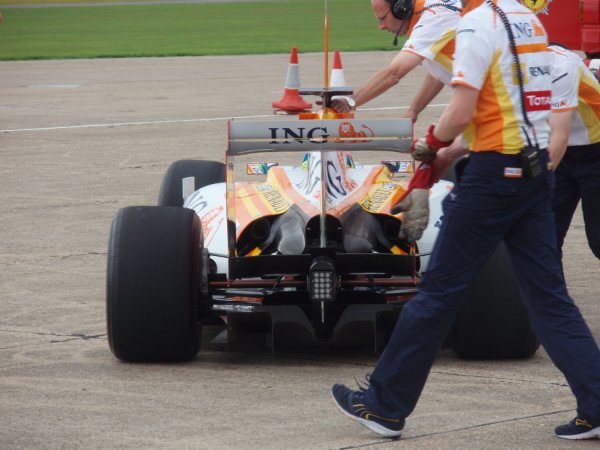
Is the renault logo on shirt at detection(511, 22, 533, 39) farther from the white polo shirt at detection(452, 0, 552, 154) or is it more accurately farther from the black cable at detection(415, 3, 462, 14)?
the black cable at detection(415, 3, 462, 14)

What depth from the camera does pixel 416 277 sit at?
643 centimetres

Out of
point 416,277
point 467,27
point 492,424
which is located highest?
point 467,27

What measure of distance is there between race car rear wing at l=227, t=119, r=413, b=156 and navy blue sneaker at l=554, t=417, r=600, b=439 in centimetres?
158

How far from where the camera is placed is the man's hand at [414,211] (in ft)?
16.7

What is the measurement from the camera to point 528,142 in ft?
16.0

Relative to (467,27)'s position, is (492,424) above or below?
below

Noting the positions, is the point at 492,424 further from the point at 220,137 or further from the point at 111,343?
the point at 220,137

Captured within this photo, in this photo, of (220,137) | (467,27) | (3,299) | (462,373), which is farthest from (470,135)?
(220,137)

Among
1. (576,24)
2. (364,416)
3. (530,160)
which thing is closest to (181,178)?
(364,416)

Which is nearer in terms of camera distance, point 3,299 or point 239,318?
point 239,318

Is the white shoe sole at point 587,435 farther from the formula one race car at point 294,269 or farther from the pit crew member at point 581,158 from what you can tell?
the pit crew member at point 581,158

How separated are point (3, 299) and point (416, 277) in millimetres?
2683

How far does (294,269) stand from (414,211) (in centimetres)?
130

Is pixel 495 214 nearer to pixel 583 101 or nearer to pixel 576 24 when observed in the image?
pixel 583 101
